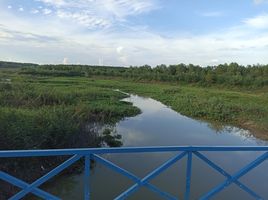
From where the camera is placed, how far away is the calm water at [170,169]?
9578mm

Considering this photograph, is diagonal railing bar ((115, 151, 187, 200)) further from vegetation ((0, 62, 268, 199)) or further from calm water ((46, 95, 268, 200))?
calm water ((46, 95, 268, 200))

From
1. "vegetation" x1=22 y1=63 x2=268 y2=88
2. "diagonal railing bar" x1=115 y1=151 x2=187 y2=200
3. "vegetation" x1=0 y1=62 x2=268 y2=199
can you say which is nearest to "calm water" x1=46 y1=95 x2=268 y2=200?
"vegetation" x1=0 y1=62 x2=268 y2=199

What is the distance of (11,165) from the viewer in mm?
8320

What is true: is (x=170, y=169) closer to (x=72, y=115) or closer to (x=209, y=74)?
(x=72, y=115)

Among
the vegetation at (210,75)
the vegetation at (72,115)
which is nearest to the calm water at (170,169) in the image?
the vegetation at (72,115)

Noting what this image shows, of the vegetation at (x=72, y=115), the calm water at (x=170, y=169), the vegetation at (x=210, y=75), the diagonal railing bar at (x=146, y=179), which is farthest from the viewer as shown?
the vegetation at (x=210, y=75)

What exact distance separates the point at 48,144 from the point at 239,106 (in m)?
20.8

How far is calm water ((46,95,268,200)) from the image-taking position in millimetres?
9578

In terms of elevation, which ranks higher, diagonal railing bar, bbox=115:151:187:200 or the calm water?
diagonal railing bar, bbox=115:151:187:200

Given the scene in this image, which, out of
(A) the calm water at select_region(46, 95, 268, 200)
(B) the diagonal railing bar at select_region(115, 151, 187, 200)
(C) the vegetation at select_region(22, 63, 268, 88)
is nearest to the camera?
(B) the diagonal railing bar at select_region(115, 151, 187, 200)

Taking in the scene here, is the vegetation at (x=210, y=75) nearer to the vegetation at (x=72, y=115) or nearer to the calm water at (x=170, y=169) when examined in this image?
the vegetation at (x=72, y=115)

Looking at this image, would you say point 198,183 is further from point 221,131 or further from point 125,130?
point 221,131

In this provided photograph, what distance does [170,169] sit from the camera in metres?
11.4

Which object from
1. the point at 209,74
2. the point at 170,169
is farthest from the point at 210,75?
the point at 170,169
